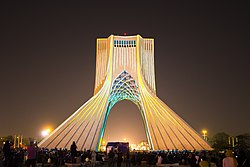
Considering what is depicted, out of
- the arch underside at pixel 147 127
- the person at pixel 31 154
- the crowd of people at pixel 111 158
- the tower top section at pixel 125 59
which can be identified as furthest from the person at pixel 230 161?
the tower top section at pixel 125 59

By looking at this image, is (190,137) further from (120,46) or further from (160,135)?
(120,46)

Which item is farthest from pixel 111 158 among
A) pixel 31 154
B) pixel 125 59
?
pixel 125 59

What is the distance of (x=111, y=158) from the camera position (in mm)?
16609

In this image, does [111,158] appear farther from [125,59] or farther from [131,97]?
[131,97]

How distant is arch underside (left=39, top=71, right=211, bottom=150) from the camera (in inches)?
1049

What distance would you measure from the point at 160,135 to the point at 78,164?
16.3 m

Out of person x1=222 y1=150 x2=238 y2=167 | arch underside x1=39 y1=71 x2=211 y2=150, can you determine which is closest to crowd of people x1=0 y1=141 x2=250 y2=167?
person x1=222 y1=150 x2=238 y2=167

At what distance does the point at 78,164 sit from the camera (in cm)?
1309

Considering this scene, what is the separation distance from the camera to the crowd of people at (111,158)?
763cm

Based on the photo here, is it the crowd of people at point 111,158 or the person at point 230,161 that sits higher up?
the person at point 230,161

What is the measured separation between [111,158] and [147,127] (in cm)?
1427

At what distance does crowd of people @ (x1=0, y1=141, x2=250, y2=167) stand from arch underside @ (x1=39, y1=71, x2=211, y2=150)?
4.60 metres

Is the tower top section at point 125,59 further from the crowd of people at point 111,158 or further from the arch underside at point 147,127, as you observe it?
the crowd of people at point 111,158

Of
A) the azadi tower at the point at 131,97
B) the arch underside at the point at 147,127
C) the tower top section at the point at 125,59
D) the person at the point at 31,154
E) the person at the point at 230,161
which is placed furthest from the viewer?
the tower top section at the point at 125,59
